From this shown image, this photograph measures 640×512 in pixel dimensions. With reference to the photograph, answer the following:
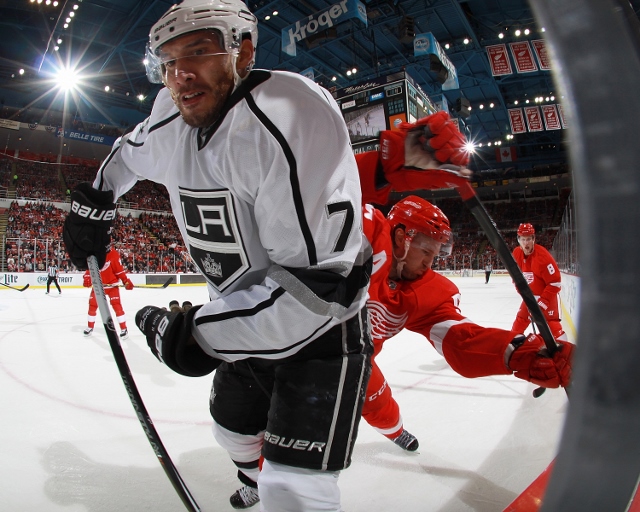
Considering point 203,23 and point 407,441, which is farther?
point 407,441

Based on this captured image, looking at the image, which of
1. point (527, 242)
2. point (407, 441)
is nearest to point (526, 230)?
point (527, 242)

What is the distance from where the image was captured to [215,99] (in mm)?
1060

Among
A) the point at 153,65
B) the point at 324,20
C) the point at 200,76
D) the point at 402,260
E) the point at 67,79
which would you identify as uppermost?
the point at 67,79

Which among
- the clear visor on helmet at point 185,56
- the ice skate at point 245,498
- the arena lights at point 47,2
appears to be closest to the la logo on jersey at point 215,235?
the clear visor on helmet at point 185,56

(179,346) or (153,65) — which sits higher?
(153,65)

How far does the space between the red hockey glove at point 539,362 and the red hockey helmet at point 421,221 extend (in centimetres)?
60

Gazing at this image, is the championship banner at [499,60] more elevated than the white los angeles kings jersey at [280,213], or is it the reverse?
the championship banner at [499,60]

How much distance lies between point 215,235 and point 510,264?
111cm

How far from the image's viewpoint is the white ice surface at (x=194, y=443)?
5.48 feet

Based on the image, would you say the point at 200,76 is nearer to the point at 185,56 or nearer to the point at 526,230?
the point at 185,56

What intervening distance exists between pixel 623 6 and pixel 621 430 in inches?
8.2

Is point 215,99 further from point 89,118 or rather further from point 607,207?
point 89,118

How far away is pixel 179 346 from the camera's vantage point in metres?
0.96

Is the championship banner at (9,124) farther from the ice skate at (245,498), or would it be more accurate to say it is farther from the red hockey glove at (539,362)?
the red hockey glove at (539,362)
